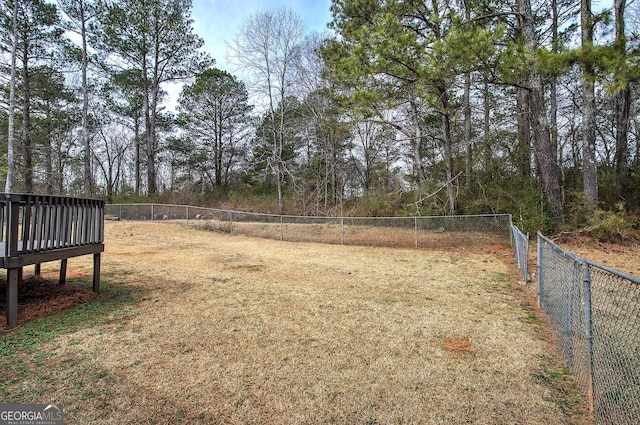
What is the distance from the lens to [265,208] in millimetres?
18734

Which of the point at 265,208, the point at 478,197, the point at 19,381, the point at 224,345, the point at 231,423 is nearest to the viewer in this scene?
the point at 231,423

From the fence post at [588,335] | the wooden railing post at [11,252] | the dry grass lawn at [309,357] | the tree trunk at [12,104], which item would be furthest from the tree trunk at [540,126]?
the tree trunk at [12,104]

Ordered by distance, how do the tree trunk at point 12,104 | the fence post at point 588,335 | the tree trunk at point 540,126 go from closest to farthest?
1. the fence post at point 588,335
2. the tree trunk at point 540,126
3. the tree trunk at point 12,104

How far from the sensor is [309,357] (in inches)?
106

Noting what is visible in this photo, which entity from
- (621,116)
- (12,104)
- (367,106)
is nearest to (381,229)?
(367,106)

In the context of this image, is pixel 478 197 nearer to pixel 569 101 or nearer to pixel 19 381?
pixel 569 101

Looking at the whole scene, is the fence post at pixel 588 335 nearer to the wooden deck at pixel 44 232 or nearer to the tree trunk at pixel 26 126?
the wooden deck at pixel 44 232

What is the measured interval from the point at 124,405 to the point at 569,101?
71.4 ft

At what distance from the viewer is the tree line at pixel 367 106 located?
28.9 feet

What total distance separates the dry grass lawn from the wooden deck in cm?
88

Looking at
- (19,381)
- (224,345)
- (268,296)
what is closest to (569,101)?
(268,296)

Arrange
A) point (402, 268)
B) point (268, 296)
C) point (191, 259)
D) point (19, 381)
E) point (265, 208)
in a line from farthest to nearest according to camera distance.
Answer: point (265, 208) < point (191, 259) < point (402, 268) < point (268, 296) < point (19, 381)

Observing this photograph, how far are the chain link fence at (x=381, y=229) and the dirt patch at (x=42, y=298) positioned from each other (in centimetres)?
736

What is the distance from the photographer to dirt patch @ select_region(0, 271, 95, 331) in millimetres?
3404
